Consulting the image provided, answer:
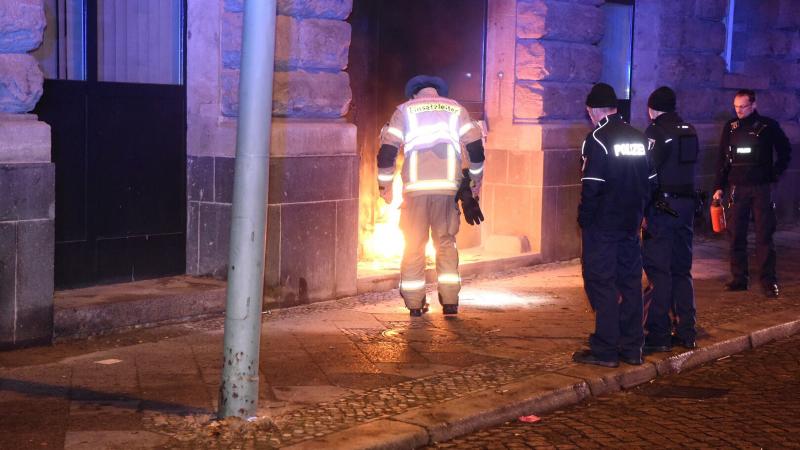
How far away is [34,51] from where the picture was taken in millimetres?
8484

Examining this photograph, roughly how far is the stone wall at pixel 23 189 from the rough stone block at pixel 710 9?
29.5 ft

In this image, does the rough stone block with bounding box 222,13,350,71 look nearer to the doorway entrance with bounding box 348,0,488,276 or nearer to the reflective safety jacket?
the reflective safety jacket

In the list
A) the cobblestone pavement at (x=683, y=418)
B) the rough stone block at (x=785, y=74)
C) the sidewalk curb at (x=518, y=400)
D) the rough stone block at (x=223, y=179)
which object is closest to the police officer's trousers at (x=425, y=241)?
the rough stone block at (x=223, y=179)

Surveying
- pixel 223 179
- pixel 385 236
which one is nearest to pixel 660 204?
pixel 223 179

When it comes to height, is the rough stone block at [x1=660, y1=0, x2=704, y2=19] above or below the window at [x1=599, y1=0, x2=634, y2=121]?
above

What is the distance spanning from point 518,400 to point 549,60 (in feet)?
20.5

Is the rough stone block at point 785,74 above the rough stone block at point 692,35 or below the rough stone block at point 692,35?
below

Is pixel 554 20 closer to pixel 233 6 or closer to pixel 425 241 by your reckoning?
pixel 425 241

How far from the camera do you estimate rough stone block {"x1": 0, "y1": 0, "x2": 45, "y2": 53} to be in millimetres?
7590

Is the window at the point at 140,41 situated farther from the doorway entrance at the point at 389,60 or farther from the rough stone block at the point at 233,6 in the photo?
the doorway entrance at the point at 389,60

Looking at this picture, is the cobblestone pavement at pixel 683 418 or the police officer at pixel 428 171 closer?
the cobblestone pavement at pixel 683 418

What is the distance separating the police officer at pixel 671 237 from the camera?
830 cm

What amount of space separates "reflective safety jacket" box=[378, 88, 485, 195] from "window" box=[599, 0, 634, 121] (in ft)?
17.5

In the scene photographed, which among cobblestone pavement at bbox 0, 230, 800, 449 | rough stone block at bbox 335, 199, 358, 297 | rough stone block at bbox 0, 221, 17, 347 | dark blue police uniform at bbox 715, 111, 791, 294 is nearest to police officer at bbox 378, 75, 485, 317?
cobblestone pavement at bbox 0, 230, 800, 449
